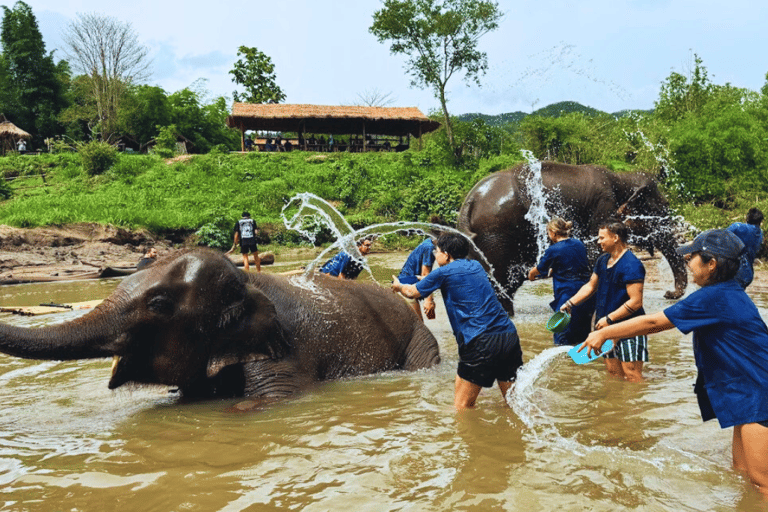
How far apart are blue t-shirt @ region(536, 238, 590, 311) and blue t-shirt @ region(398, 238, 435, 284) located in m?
1.24

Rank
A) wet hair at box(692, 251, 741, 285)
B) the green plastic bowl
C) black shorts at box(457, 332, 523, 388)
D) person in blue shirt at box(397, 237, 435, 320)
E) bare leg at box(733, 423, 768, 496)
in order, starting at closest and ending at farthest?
bare leg at box(733, 423, 768, 496) < wet hair at box(692, 251, 741, 285) < black shorts at box(457, 332, 523, 388) < the green plastic bowl < person in blue shirt at box(397, 237, 435, 320)

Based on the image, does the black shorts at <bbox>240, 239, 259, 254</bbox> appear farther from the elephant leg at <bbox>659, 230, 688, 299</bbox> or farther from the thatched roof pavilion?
the thatched roof pavilion

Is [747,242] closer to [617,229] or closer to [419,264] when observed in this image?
[617,229]

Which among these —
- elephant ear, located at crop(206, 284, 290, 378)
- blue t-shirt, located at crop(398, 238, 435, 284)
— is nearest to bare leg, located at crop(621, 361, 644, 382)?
blue t-shirt, located at crop(398, 238, 435, 284)

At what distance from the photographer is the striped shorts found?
5.35 metres

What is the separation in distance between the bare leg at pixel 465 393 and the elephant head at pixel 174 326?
147 cm

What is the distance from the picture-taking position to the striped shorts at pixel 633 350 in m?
5.35

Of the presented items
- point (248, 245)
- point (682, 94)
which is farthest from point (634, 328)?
point (682, 94)

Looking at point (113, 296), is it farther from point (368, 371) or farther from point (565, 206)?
point (565, 206)

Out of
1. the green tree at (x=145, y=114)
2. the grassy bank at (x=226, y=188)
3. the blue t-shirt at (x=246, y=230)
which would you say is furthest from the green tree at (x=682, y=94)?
the green tree at (x=145, y=114)

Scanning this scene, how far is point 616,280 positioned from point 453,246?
1.45 metres

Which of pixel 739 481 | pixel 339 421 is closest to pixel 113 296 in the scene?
pixel 339 421

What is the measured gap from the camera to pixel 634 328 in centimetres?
333

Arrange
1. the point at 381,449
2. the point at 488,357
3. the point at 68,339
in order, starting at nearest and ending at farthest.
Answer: the point at 381,449 → the point at 68,339 → the point at 488,357
